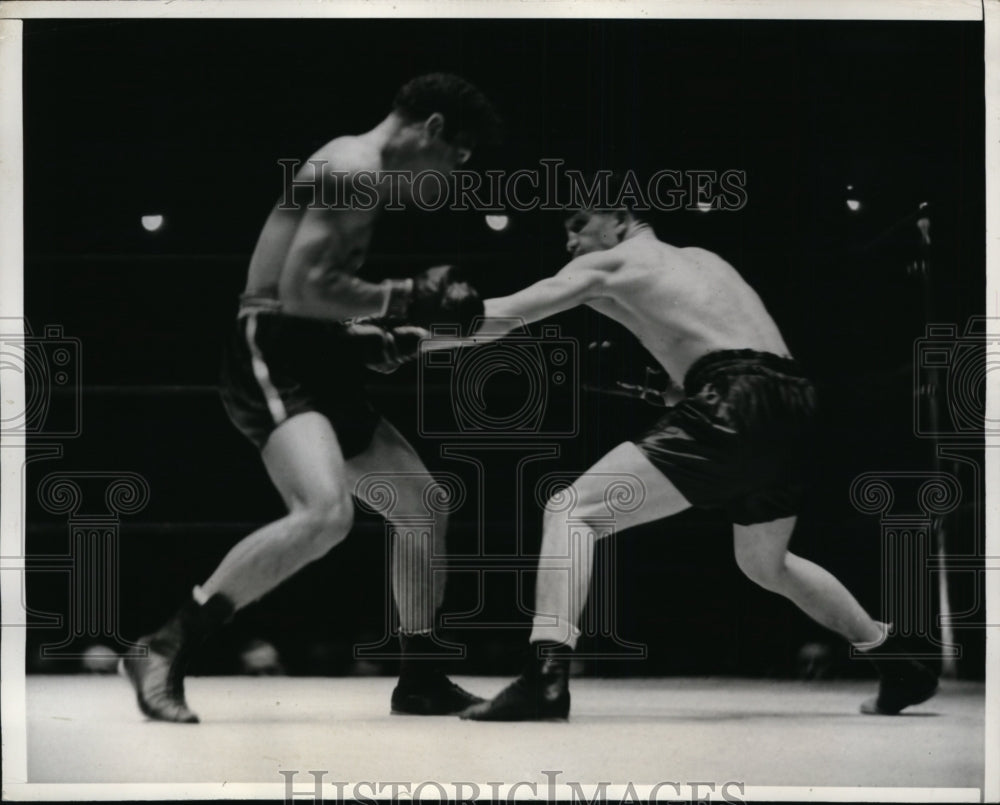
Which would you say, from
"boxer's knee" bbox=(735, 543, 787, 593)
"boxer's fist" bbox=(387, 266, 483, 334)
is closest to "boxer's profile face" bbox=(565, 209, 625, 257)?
"boxer's fist" bbox=(387, 266, 483, 334)

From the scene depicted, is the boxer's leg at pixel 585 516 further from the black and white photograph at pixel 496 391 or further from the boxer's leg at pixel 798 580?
the boxer's leg at pixel 798 580

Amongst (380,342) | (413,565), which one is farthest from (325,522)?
(380,342)

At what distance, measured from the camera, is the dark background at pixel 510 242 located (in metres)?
5.11

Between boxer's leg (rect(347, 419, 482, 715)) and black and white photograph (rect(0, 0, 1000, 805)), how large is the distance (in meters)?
0.01

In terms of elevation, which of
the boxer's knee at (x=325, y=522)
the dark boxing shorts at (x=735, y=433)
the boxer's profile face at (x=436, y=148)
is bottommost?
the boxer's knee at (x=325, y=522)

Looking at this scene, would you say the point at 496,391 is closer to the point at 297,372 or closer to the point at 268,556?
the point at 297,372

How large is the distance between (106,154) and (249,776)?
235cm

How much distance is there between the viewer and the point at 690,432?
510cm

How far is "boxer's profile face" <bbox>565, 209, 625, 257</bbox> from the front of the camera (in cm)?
512

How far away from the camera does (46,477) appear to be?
5148mm

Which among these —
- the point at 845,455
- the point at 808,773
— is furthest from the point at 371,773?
the point at 845,455

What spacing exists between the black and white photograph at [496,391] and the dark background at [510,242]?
0.04 ft

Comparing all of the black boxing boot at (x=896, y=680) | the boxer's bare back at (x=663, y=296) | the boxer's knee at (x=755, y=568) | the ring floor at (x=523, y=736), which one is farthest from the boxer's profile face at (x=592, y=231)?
the black boxing boot at (x=896, y=680)

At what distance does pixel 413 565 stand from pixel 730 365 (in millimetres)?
1376
